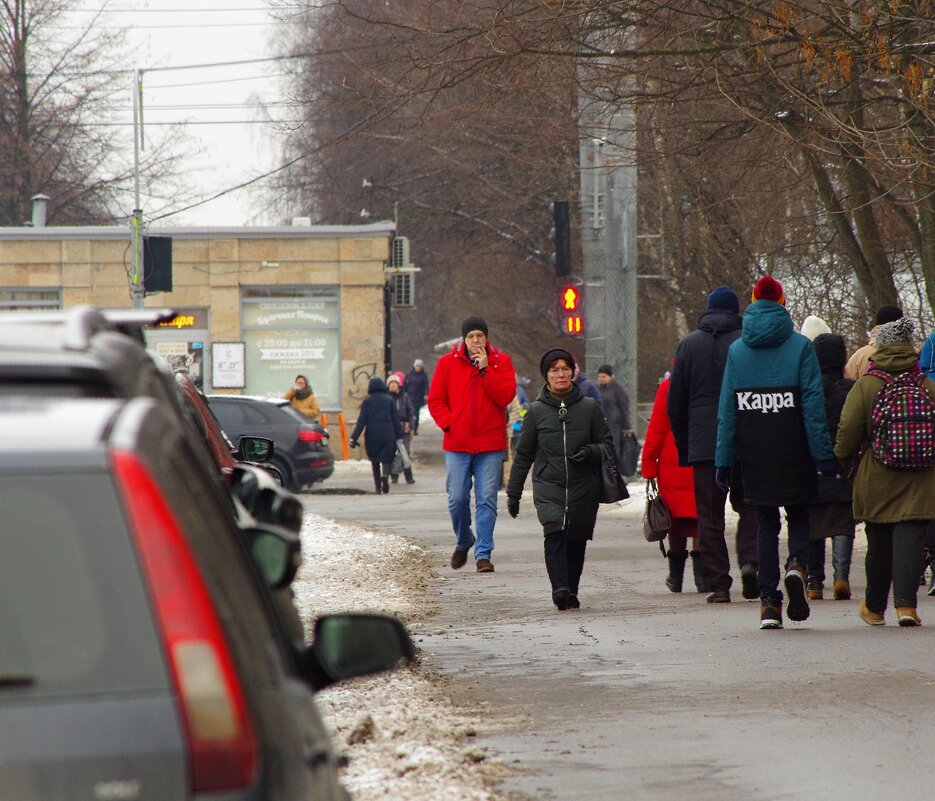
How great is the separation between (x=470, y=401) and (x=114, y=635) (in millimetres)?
10538

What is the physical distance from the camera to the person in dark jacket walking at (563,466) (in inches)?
405

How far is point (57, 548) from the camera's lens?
7.26 ft

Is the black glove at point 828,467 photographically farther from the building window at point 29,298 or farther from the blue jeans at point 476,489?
the building window at point 29,298

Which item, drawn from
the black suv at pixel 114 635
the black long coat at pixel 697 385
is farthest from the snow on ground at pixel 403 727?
the black suv at pixel 114 635

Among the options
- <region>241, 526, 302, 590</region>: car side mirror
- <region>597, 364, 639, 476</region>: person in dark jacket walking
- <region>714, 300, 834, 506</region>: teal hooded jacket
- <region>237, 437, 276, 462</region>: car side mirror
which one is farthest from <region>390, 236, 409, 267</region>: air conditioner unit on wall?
<region>241, 526, 302, 590</region>: car side mirror

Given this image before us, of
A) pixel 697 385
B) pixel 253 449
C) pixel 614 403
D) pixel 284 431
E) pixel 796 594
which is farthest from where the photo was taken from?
pixel 284 431

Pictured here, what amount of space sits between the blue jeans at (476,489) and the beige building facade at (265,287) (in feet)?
70.8

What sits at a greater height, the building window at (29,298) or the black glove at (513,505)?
the building window at (29,298)

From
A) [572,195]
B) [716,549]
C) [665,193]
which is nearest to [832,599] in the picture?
Result: [716,549]

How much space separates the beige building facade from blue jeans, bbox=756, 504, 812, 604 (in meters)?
25.4

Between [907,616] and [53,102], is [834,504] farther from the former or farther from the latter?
[53,102]

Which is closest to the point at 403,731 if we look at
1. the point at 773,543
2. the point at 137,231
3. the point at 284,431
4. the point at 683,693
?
the point at 683,693

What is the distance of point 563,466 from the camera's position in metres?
10.4

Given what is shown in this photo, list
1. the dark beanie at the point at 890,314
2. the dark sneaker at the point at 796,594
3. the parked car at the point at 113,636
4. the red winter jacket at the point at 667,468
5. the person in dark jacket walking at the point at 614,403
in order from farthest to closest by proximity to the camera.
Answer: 1. the person in dark jacket walking at the point at 614,403
2. the red winter jacket at the point at 667,468
3. the dark beanie at the point at 890,314
4. the dark sneaker at the point at 796,594
5. the parked car at the point at 113,636
